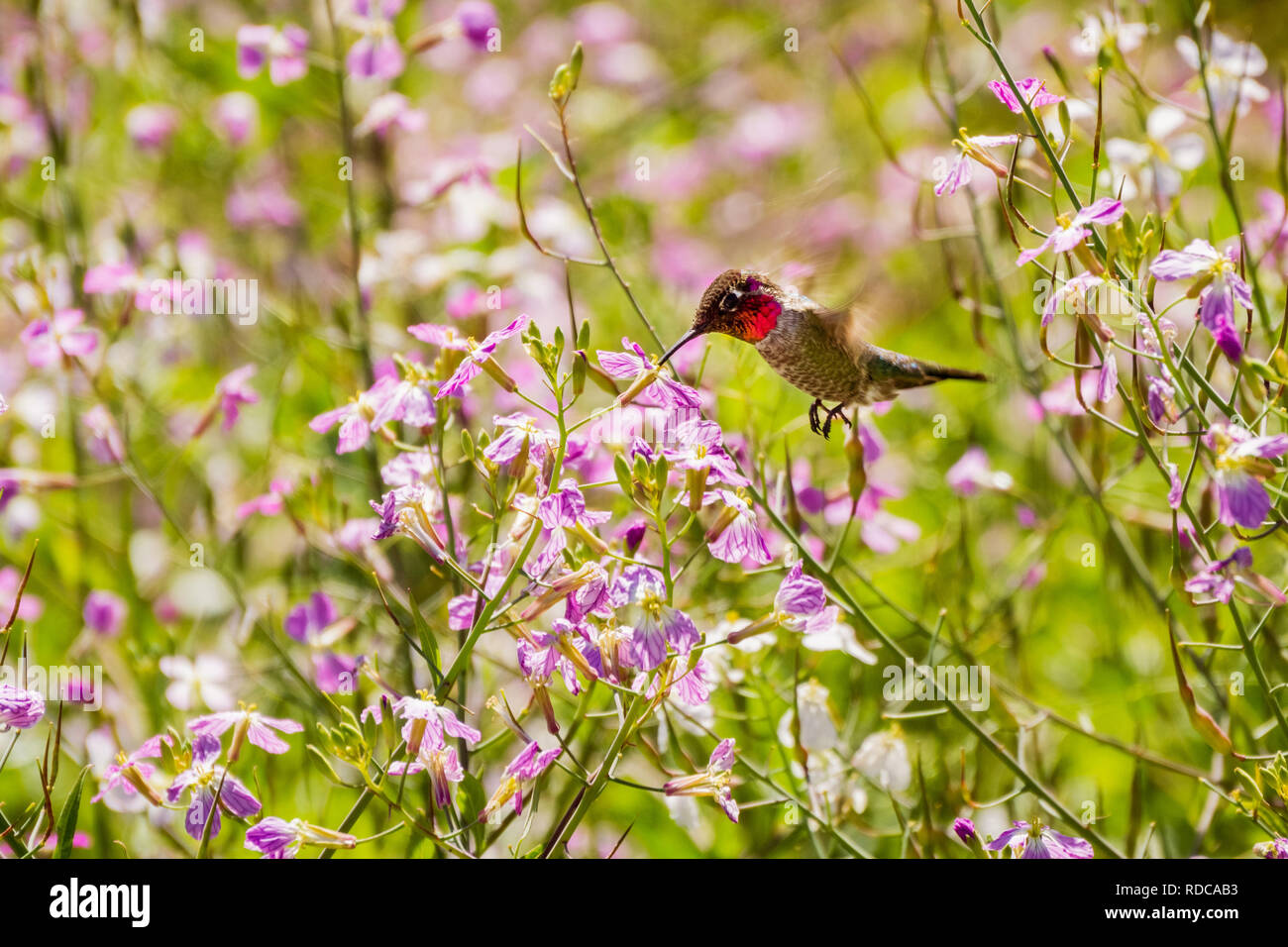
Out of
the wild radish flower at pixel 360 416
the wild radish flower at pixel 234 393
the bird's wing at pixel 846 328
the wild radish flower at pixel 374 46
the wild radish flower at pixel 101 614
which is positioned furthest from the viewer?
the wild radish flower at pixel 374 46

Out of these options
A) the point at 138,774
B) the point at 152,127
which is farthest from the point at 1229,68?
the point at 152,127

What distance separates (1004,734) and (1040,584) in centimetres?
38

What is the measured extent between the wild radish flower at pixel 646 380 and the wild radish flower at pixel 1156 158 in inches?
33.6

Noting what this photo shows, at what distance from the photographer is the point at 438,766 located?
1.06m

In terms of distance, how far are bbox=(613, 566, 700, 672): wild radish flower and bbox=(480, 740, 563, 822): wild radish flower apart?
12 cm

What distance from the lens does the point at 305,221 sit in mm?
3002

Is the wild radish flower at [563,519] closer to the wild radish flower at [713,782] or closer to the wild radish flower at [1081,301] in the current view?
the wild radish flower at [713,782]

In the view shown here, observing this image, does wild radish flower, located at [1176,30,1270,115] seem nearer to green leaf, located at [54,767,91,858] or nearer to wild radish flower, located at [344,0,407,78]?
wild radish flower, located at [344,0,407,78]

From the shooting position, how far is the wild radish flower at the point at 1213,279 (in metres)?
1.06

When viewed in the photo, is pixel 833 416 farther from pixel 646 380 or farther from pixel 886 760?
pixel 646 380

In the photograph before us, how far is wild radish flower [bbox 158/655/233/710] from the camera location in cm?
162

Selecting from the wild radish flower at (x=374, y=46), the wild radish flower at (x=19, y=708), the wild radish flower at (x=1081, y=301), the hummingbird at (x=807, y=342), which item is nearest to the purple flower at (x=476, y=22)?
the wild radish flower at (x=374, y=46)

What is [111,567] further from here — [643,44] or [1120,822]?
[643,44]

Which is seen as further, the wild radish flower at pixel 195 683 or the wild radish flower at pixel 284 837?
the wild radish flower at pixel 195 683
